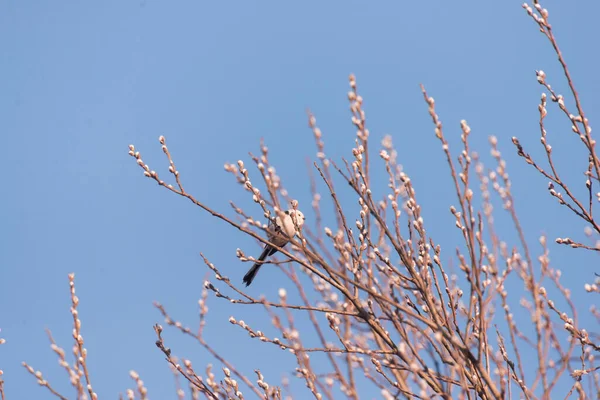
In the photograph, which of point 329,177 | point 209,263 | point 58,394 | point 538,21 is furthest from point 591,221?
point 58,394

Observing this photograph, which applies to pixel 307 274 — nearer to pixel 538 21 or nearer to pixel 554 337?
pixel 554 337

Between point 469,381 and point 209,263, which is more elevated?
point 209,263

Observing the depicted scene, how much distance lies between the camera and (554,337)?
4215 mm

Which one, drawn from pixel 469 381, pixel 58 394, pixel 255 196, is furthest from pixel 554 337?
pixel 58 394

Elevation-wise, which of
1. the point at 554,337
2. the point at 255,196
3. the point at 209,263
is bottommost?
the point at 554,337

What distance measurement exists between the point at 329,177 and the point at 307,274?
0.70 m

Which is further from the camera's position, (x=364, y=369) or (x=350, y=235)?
(x=350, y=235)

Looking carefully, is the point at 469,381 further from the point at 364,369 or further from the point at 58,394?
the point at 58,394

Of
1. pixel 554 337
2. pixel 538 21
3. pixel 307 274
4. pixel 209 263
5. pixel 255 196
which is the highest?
pixel 538 21

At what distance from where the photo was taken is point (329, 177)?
15.6 ft

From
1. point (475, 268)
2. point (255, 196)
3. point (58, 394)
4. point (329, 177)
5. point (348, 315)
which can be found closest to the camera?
point (475, 268)

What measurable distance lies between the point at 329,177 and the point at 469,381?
167cm

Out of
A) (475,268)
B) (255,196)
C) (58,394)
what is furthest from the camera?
(255,196)

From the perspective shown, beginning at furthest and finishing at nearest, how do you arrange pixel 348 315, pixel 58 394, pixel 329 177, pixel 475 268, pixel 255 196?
pixel 255 196 → pixel 329 177 → pixel 348 315 → pixel 58 394 → pixel 475 268
